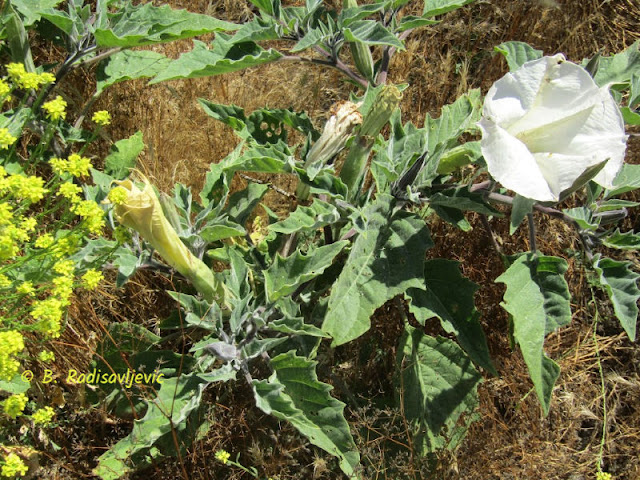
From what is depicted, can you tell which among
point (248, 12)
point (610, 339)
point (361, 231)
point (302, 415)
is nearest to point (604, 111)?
point (361, 231)

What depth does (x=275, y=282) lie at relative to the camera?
1.84 m

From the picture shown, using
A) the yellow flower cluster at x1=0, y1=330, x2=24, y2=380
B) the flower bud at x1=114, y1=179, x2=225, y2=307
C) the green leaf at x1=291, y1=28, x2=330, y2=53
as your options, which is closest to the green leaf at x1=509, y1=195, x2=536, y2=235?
the green leaf at x1=291, y1=28, x2=330, y2=53

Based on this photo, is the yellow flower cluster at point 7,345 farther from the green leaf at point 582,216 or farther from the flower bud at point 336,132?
the green leaf at point 582,216

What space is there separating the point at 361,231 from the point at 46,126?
1233 millimetres

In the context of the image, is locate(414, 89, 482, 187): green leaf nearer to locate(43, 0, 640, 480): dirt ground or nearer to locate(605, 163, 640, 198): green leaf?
locate(605, 163, 640, 198): green leaf

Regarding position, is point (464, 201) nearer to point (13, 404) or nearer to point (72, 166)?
point (72, 166)

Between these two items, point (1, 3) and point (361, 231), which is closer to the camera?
point (361, 231)

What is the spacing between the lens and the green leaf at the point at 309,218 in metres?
1.70

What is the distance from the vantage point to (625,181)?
1893 mm

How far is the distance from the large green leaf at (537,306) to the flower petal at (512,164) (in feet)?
1.01

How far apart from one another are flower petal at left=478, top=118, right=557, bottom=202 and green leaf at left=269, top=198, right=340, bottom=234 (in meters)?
0.46

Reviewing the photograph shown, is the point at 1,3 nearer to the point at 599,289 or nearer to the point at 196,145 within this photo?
the point at 196,145

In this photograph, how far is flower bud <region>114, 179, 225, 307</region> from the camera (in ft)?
5.08

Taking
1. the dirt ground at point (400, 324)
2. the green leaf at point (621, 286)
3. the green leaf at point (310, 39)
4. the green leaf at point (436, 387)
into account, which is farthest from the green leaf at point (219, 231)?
the green leaf at point (621, 286)
